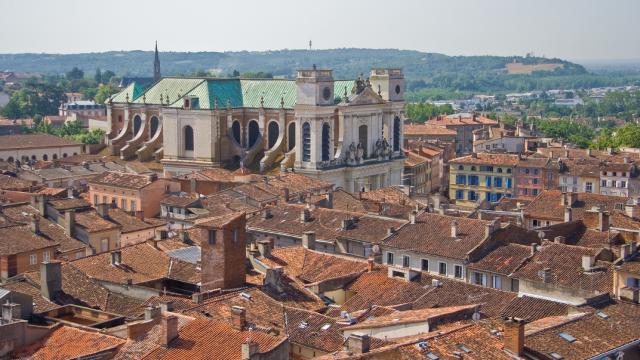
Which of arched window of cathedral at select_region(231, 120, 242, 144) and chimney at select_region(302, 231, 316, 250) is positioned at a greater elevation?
arched window of cathedral at select_region(231, 120, 242, 144)

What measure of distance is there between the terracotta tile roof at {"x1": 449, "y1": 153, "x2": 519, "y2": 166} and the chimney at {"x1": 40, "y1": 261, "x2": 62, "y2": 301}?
65.8m

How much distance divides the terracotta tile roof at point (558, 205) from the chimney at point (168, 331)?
35.7 m

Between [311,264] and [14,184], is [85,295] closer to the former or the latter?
[311,264]

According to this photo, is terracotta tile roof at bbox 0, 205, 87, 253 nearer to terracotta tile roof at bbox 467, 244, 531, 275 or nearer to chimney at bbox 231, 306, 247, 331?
terracotta tile roof at bbox 467, 244, 531, 275

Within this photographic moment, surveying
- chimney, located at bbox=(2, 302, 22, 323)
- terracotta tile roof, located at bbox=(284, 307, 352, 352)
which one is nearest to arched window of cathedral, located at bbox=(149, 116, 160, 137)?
terracotta tile roof, located at bbox=(284, 307, 352, 352)

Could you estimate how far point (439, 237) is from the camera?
2030 inches

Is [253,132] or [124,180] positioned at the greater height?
[253,132]

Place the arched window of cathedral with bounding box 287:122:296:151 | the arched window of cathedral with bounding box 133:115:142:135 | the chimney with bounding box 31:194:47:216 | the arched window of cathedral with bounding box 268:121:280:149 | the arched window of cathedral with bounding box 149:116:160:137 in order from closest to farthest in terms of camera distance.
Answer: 1. the chimney with bounding box 31:194:47:216
2. the arched window of cathedral with bounding box 287:122:296:151
3. the arched window of cathedral with bounding box 268:121:280:149
4. the arched window of cathedral with bounding box 149:116:160:137
5. the arched window of cathedral with bounding box 133:115:142:135

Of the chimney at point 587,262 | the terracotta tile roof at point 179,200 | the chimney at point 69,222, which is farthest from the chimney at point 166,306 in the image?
the terracotta tile roof at point 179,200

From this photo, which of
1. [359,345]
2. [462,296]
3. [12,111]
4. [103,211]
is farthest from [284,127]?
[12,111]

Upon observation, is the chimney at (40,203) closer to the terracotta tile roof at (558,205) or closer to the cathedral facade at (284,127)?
the terracotta tile roof at (558,205)

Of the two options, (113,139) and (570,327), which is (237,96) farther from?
(570,327)

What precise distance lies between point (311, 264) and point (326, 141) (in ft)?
154

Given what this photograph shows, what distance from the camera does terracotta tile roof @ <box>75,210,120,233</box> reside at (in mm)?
56256
